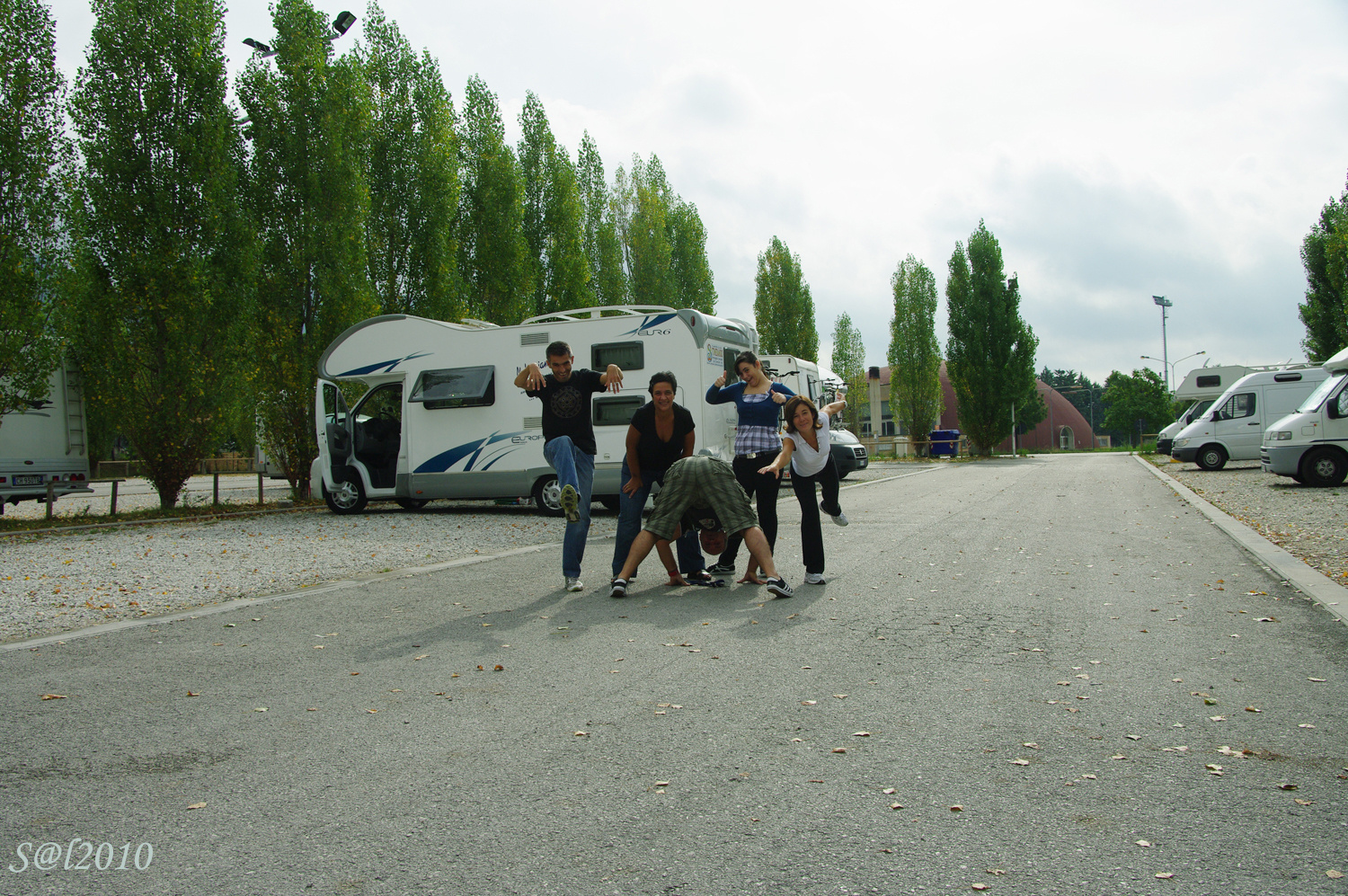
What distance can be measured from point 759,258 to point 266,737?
48.6 metres

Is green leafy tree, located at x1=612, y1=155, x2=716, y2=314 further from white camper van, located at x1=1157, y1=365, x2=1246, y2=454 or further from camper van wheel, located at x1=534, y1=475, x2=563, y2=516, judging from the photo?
camper van wheel, located at x1=534, y1=475, x2=563, y2=516

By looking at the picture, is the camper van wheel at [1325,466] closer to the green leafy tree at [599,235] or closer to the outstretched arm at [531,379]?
the outstretched arm at [531,379]

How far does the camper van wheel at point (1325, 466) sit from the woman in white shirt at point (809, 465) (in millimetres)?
14436

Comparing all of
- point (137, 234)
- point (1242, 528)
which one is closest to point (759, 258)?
point (137, 234)

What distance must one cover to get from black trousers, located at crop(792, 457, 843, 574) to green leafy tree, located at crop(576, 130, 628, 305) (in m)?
29.2

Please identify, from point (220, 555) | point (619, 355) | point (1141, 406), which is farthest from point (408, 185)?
point (1141, 406)

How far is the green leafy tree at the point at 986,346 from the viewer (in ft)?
168

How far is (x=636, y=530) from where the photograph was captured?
7.92m

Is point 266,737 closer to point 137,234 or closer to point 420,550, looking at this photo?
point 420,550

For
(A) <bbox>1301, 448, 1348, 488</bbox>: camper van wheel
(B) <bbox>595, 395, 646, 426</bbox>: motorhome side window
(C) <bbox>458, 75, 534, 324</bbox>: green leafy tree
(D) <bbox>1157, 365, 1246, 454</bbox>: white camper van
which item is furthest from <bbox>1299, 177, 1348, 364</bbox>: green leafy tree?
(B) <bbox>595, 395, 646, 426</bbox>: motorhome side window

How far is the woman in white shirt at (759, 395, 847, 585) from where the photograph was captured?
296 inches

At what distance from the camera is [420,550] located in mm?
11180

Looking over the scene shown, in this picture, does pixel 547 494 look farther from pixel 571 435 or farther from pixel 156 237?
pixel 156 237

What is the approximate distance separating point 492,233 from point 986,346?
108ft
